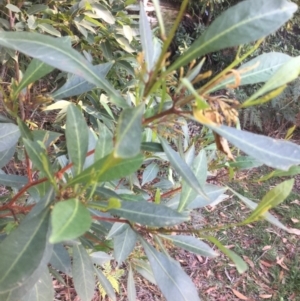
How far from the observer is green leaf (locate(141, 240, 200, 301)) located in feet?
2.08

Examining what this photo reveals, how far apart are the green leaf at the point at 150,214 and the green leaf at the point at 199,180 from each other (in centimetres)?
12

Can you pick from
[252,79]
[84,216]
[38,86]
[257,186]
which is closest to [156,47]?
[252,79]

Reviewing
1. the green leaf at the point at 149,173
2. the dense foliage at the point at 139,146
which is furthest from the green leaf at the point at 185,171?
the green leaf at the point at 149,173

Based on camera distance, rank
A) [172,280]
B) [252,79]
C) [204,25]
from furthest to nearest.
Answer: [204,25] < [172,280] < [252,79]

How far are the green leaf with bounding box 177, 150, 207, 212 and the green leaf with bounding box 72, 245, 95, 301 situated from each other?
0.86 ft

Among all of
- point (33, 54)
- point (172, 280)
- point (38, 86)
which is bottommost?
point (38, 86)

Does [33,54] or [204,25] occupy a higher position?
[33,54]

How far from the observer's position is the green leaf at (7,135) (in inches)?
26.6

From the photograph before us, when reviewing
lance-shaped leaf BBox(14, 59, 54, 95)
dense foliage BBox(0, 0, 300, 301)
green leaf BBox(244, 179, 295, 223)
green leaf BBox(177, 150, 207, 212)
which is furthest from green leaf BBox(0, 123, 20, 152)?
green leaf BBox(244, 179, 295, 223)

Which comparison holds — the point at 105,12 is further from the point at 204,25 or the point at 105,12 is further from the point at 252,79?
the point at 204,25

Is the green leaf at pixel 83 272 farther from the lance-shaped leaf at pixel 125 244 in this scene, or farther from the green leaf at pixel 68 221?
the green leaf at pixel 68 221

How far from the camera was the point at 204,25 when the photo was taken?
3697 millimetres

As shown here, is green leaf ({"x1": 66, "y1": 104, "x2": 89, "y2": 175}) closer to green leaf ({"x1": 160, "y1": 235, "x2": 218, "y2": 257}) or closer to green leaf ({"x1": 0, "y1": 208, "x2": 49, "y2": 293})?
green leaf ({"x1": 0, "y1": 208, "x2": 49, "y2": 293})

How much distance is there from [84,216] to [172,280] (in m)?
0.28
